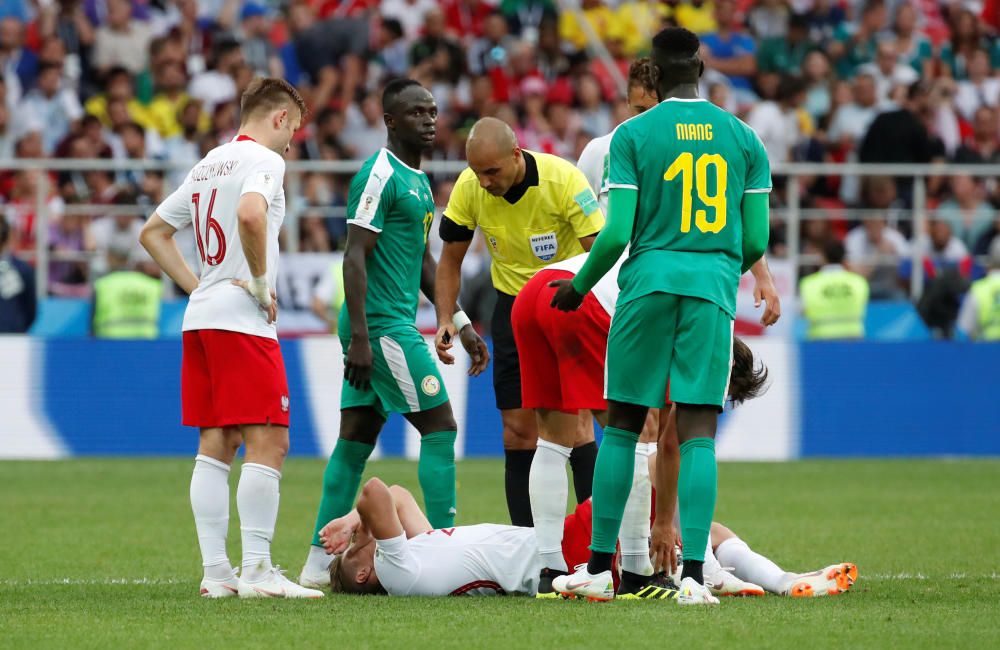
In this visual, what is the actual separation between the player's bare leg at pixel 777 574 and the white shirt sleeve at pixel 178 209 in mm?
2849

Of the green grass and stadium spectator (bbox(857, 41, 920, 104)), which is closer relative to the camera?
the green grass

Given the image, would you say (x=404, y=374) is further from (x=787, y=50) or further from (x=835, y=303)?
(x=787, y=50)

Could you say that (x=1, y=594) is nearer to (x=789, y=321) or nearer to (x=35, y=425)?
(x=35, y=425)

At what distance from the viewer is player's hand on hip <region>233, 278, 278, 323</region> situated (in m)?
7.13

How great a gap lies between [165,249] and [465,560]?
2001 mm

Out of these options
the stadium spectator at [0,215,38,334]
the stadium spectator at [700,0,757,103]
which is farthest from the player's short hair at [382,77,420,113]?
the stadium spectator at [700,0,757,103]

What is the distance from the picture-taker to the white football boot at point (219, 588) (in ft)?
23.5

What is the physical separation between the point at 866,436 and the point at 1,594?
10704 millimetres

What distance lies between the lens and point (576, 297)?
261 inches

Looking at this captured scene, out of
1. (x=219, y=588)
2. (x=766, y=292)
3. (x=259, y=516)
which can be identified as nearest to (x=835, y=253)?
(x=766, y=292)

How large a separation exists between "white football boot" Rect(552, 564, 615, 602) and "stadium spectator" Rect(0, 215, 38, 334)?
10820 millimetres

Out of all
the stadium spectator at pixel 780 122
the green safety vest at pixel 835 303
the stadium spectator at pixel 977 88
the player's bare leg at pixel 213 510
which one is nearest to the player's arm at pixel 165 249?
the player's bare leg at pixel 213 510

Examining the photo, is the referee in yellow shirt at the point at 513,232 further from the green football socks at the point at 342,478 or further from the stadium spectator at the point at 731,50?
the stadium spectator at the point at 731,50

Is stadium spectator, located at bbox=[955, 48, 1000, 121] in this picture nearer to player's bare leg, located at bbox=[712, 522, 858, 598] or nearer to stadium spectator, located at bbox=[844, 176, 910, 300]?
stadium spectator, located at bbox=[844, 176, 910, 300]
